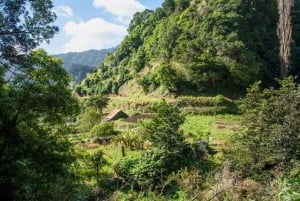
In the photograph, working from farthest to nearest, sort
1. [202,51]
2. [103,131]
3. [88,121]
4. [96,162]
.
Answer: [202,51], [88,121], [103,131], [96,162]

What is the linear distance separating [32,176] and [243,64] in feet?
110

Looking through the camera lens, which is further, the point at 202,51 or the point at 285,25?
the point at 202,51

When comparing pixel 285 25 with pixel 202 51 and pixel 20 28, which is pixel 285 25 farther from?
pixel 20 28

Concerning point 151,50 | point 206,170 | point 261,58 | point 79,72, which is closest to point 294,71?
point 261,58

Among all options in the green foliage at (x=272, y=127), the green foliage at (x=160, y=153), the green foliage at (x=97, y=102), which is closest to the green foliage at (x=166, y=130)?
the green foliage at (x=160, y=153)

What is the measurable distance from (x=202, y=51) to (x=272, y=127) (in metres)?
31.8

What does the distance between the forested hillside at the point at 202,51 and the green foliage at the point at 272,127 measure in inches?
1014

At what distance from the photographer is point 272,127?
12164mm

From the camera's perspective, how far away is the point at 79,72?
134 metres

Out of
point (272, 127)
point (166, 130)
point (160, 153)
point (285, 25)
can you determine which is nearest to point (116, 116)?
point (285, 25)

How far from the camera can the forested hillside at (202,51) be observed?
1582 inches

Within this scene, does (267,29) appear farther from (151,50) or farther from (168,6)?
(168,6)

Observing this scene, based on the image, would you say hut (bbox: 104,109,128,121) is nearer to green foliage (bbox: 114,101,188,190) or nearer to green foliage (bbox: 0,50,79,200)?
green foliage (bbox: 114,101,188,190)

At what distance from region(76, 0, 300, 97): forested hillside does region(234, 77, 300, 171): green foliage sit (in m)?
25.8
